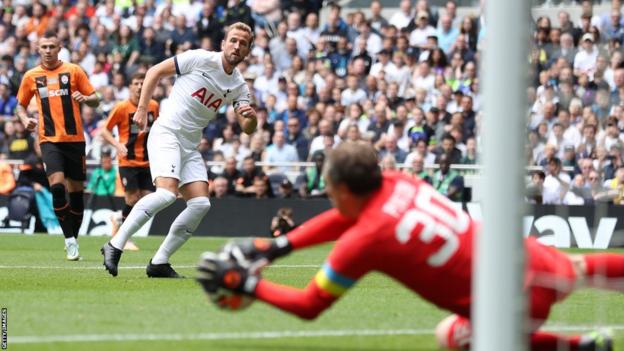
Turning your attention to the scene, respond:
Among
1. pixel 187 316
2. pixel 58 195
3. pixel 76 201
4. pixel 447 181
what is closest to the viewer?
pixel 187 316

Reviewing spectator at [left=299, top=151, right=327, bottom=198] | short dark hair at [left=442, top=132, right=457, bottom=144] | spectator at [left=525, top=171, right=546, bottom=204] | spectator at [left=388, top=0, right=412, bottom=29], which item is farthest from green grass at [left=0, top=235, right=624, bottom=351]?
spectator at [left=388, top=0, right=412, bottom=29]

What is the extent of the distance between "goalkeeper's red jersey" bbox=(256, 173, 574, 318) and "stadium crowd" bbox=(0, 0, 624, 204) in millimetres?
10135

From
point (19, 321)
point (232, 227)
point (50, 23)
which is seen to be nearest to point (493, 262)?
point (19, 321)

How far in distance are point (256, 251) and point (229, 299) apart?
1.09ft

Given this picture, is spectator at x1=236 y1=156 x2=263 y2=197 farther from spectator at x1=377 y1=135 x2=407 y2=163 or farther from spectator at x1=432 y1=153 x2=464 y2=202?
spectator at x1=432 y1=153 x2=464 y2=202

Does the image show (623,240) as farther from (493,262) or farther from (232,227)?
(493,262)

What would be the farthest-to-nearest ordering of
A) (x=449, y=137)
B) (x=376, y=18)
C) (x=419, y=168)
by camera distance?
(x=376, y=18) → (x=449, y=137) → (x=419, y=168)

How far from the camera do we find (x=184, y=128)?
1319 cm

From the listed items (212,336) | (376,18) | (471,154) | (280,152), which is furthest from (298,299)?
(376,18)

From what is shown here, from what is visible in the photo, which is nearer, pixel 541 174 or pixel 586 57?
pixel 586 57

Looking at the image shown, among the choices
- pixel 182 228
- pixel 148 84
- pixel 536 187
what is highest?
pixel 148 84

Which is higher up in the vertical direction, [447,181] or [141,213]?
[141,213]

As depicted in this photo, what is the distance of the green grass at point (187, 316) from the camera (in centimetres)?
802

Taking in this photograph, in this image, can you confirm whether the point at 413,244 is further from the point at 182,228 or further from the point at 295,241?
the point at 182,228
